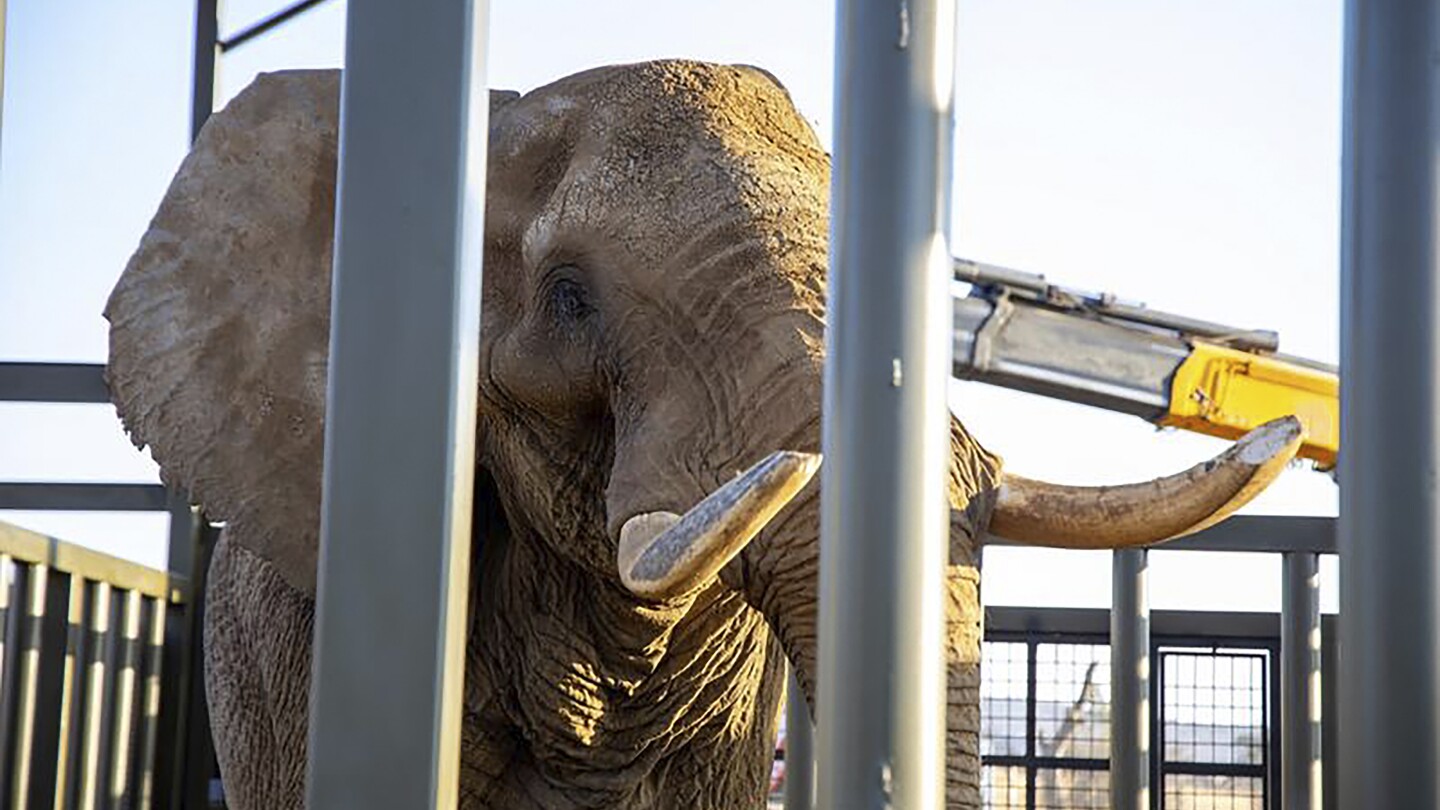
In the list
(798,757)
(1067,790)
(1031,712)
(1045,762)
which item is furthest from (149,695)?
(1067,790)

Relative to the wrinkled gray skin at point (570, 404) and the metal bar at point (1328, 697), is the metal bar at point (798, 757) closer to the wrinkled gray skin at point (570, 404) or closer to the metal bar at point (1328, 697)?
the wrinkled gray skin at point (570, 404)

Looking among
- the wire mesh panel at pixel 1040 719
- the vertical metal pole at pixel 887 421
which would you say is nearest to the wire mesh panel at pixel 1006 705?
the wire mesh panel at pixel 1040 719

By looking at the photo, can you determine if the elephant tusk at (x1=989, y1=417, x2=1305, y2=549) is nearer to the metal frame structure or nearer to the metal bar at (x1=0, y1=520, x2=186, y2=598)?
the metal bar at (x1=0, y1=520, x2=186, y2=598)

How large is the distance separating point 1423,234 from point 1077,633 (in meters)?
3.92

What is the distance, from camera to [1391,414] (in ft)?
5.55

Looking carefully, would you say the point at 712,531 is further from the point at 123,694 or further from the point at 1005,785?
the point at 1005,785

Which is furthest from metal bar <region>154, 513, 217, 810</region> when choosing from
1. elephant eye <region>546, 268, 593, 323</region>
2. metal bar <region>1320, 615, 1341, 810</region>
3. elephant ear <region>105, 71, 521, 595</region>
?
metal bar <region>1320, 615, 1341, 810</region>

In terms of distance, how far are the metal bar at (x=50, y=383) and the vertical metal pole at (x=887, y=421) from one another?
371 cm

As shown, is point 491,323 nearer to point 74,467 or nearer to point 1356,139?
point 1356,139

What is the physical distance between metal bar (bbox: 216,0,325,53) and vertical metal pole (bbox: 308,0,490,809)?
3801 millimetres

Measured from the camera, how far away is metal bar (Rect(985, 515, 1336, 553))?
506cm

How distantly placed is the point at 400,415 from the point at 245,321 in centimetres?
232

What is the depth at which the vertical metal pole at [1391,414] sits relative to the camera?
1.66 metres

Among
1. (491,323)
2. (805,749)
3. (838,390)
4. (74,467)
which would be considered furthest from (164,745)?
(838,390)
